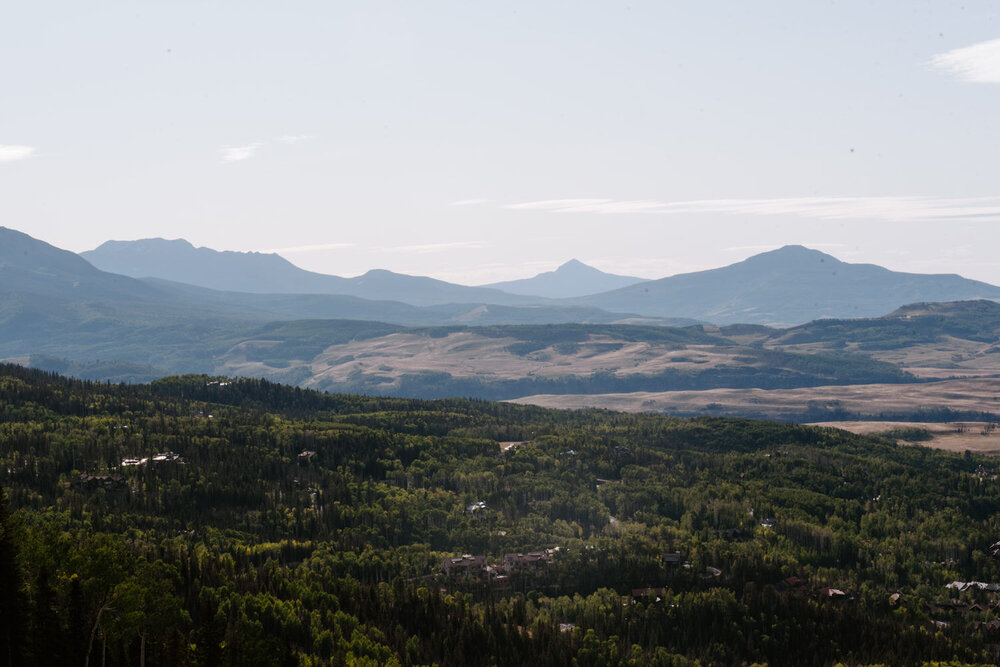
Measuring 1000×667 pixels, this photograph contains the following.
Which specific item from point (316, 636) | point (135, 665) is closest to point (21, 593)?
point (135, 665)

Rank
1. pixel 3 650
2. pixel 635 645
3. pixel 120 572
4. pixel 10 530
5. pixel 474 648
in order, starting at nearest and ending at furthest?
pixel 3 650 → pixel 10 530 → pixel 120 572 → pixel 474 648 → pixel 635 645

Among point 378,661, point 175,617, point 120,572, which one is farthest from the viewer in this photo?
point 378,661

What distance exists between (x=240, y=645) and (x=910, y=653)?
152 m

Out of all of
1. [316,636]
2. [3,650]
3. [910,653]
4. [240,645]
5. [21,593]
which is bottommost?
[910,653]

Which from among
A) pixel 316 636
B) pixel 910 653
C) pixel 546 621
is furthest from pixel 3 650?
pixel 910 653

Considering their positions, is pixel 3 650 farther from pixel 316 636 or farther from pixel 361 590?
pixel 361 590

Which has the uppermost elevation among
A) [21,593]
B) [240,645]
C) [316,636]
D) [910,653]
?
[21,593]

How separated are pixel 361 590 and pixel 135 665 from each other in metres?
89.6

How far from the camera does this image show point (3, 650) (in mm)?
105188

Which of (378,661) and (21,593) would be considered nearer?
(21,593)

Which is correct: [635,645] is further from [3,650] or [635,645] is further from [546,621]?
[3,650]

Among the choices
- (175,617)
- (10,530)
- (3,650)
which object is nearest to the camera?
(3,650)

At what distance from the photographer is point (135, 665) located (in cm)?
11312

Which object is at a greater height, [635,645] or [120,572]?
[120,572]
